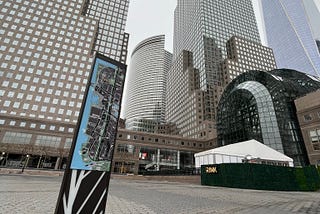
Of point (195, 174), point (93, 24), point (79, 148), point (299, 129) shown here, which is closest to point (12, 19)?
point (93, 24)

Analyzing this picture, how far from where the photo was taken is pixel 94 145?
3.87 metres

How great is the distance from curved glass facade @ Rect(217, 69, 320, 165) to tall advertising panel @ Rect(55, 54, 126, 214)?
1600 inches

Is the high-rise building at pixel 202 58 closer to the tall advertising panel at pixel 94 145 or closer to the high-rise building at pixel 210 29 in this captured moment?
the high-rise building at pixel 210 29

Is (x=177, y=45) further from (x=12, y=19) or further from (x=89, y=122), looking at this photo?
(x=89, y=122)

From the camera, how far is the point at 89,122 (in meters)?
3.93

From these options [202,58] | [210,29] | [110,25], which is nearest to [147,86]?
[110,25]

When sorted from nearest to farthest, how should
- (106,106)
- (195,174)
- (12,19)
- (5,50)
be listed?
(106,106) < (195,174) < (5,50) < (12,19)

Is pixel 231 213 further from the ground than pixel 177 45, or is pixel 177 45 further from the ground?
pixel 177 45

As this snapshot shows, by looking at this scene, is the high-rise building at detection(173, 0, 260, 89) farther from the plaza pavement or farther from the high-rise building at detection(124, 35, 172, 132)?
the plaza pavement

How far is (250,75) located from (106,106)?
45866 millimetres

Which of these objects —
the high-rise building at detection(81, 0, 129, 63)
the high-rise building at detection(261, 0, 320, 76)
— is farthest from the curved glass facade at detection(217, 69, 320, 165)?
the high-rise building at detection(261, 0, 320, 76)

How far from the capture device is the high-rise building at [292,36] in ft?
473

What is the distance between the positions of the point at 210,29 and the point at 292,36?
4192 inches

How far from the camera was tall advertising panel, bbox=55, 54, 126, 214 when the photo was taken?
337 cm
